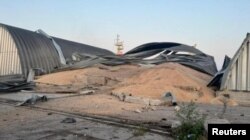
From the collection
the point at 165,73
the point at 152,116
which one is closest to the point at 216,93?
the point at 165,73

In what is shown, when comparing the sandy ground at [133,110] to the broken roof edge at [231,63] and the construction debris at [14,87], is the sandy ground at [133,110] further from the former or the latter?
the construction debris at [14,87]

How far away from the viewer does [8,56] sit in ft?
78.0

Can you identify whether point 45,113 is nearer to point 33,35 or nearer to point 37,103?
point 37,103

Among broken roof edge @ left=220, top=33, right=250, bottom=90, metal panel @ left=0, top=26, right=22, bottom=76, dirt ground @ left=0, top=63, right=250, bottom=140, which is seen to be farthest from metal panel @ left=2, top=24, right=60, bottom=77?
broken roof edge @ left=220, top=33, right=250, bottom=90

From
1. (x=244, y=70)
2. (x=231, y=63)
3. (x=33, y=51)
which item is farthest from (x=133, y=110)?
(x=33, y=51)

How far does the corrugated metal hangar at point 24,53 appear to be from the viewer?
2299cm

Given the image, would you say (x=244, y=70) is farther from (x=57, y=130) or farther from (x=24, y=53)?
(x=24, y=53)

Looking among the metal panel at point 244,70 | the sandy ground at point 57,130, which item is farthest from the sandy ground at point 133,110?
the metal panel at point 244,70

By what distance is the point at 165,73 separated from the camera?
1456 cm

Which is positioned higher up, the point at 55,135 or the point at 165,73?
the point at 165,73

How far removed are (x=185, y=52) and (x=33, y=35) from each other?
1342 cm

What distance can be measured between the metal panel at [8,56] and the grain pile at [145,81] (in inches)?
168

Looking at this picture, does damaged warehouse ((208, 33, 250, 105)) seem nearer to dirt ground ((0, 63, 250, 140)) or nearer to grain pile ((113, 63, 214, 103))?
dirt ground ((0, 63, 250, 140))

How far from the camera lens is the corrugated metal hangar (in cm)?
2299
